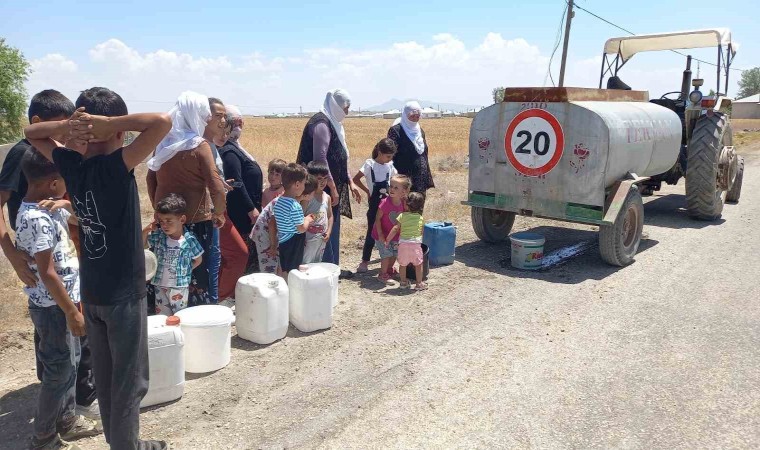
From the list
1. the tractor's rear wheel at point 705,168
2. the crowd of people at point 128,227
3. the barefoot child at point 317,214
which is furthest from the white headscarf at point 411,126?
the tractor's rear wheel at point 705,168

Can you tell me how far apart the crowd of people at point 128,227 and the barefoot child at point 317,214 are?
12 mm

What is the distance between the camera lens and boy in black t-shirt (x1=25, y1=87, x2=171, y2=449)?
2457 millimetres

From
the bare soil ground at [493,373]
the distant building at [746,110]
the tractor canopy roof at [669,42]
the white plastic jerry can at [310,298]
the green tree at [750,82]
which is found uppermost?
the green tree at [750,82]

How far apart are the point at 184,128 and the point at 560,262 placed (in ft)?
15.3

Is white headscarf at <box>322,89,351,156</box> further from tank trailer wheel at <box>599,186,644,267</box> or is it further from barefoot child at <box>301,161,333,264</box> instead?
tank trailer wheel at <box>599,186,644,267</box>

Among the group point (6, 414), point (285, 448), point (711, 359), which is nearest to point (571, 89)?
point (711, 359)

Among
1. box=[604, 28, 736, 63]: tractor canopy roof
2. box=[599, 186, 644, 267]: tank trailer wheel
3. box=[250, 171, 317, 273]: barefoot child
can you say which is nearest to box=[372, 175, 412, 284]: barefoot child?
box=[250, 171, 317, 273]: barefoot child

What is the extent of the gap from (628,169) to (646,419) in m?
4.00

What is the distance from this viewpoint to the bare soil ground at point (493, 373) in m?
3.23

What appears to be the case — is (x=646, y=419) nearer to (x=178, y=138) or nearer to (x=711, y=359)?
(x=711, y=359)

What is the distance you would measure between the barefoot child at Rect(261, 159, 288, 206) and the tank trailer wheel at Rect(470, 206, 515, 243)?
279 cm

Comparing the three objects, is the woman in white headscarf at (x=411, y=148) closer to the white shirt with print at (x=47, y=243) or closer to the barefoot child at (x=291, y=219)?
the barefoot child at (x=291, y=219)

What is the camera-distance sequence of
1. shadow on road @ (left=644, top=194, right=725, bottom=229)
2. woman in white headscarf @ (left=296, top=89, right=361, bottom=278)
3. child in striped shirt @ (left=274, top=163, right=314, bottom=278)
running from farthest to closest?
shadow on road @ (left=644, top=194, right=725, bottom=229)
woman in white headscarf @ (left=296, top=89, right=361, bottom=278)
child in striped shirt @ (left=274, top=163, right=314, bottom=278)

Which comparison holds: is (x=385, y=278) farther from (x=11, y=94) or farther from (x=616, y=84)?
(x=11, y=94)
